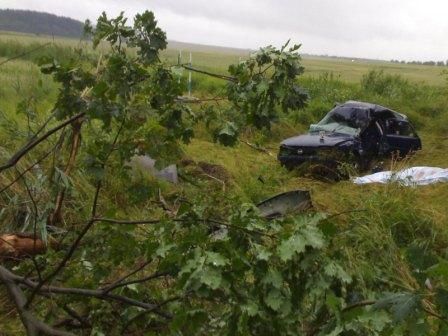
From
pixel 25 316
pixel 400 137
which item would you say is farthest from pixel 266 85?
pixel 400 137

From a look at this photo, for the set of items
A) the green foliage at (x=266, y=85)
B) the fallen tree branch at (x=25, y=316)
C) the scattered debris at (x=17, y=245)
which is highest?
the green foliage at (x=266, y=85)

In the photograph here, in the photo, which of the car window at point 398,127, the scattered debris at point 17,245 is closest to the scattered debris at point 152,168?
the scattered debris at point 17,245

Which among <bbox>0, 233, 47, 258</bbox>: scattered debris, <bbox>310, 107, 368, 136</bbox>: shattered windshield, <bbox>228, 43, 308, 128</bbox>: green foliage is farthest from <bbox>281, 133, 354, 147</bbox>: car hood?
<bbox>228, 43, 308, 128</bbox>: green foliage

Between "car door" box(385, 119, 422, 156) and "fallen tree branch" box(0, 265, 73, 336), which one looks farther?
"car door" box(385, 119, 422, 156)

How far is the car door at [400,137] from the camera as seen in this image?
12.8 metres

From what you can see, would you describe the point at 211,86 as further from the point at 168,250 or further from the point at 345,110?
the point at 168,250

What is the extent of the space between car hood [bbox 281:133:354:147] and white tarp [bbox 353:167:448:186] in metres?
1.45

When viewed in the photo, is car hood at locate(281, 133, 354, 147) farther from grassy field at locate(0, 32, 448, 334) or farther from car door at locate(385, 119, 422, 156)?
car door at locate(385, 119, 422, 156)

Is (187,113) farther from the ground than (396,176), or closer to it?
farther from the ground

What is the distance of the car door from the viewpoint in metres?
12.8

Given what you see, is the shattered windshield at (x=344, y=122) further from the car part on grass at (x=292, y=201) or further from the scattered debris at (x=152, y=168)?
the car part on grass at (x=292, y=201)

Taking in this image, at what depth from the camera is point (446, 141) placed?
649 inches

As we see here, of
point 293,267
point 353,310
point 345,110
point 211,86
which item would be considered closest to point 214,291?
point 293,267

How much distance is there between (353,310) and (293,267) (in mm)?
295
